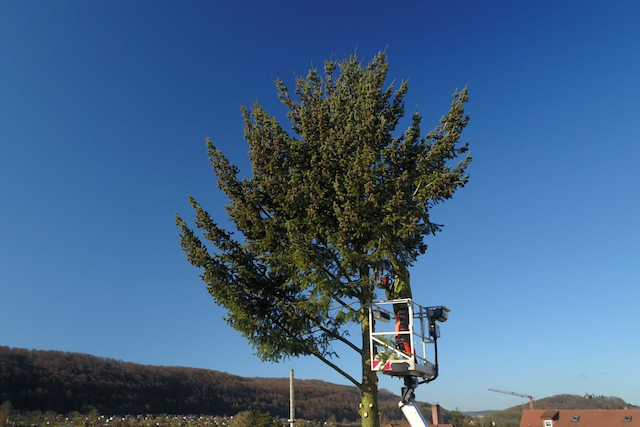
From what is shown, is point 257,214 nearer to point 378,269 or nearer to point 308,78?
point 378,269

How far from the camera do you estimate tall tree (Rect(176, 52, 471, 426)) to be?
1227 cm

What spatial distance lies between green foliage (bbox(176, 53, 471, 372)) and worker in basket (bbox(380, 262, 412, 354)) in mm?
367

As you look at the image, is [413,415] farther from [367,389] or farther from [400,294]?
[400,294]

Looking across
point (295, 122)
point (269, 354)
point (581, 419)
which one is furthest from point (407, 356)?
point (581, 419)

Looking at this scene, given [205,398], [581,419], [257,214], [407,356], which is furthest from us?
[205,398]

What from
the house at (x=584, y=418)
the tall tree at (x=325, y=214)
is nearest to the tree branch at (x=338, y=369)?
the tall tree at (x=325, y=214)

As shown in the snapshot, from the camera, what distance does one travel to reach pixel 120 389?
147 meters

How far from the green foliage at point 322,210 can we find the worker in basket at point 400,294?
14.4 inches

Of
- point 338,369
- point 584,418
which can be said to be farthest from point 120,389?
point 338,369

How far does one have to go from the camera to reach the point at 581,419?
6869cm

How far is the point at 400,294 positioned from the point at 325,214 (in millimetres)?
2768

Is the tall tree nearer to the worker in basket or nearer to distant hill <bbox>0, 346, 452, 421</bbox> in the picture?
the worker in basket

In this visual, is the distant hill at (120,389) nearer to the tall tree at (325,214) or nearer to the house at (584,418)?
the house at (584,418)

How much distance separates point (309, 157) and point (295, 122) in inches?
63.4
